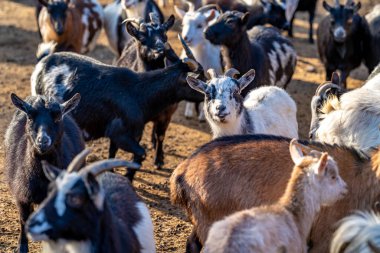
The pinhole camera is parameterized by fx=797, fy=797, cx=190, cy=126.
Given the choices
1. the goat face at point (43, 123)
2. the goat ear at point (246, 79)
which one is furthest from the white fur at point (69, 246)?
the goat ear at point (246, 79)

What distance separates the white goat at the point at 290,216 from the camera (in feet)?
15.8

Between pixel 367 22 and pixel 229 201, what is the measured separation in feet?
21.4

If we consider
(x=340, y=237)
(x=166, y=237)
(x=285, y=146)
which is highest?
(x=285, y=146)

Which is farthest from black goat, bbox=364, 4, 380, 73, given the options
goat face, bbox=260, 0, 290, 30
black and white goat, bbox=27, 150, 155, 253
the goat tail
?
black and white goat, bbox=27, 150, 155, 253

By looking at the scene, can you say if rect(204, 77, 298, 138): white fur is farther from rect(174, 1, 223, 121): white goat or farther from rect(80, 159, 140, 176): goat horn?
rect(80, 159, 140, 176): goat horn

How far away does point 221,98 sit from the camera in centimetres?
690

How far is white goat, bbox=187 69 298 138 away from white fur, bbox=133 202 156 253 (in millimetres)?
1483

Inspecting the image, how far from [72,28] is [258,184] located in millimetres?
6069

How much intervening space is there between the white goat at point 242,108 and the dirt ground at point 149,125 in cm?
103

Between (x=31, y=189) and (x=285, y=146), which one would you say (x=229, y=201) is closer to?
(x=285, y=146)

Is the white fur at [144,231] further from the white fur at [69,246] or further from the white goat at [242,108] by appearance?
the white goat at [242,108]

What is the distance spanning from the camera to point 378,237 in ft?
16.7

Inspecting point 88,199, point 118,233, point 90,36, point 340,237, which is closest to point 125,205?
point 118,233

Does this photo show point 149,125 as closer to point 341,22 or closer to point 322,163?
point 341,22
